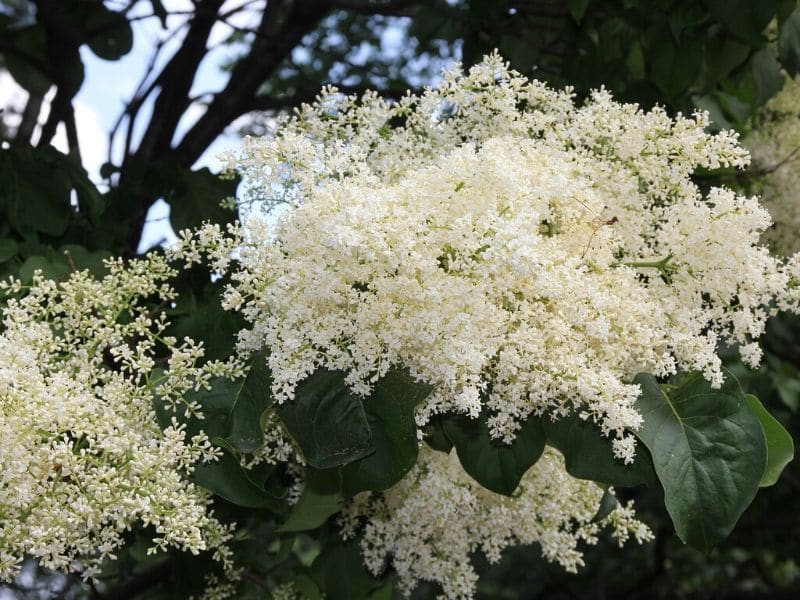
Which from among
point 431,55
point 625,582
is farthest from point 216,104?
point 625,582

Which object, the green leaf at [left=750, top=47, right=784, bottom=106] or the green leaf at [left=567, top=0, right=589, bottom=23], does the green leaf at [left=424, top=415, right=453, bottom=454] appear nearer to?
the green leaf at [left=567, top=0, right=589, bottom=23]

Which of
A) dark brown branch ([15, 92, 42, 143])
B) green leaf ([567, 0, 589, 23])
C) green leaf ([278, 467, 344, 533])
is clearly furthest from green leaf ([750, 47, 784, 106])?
dark brown branch ([15, 92, 42, 143])

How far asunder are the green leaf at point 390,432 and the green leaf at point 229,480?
0.55 feet

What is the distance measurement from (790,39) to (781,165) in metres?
0.50

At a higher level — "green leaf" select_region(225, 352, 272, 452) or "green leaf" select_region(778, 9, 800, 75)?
"green leaf" select_region(778, 9, 800, 75)

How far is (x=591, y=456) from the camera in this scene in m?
1.59

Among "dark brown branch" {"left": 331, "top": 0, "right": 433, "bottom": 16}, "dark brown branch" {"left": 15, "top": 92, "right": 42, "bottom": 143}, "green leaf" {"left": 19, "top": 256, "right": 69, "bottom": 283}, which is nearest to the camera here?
"green leaf" {"left": 19, "top": 256, "right": 69, "bottom": 283}

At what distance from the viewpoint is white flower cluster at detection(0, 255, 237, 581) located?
1310 mm

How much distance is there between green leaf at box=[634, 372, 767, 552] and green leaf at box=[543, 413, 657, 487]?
0.07 metres

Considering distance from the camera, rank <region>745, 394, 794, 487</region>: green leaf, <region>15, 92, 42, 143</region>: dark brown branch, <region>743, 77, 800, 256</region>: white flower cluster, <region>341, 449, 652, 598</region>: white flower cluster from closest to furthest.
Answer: <region>745, 394, 794, 487</region>: green leaf → <region>341, 449, 652, 598</region>: white flower cluster → <region>743, 77, 800, 256</region>: white flower cluster → <region>15, 92, 42, 143</region>: dark brown branch

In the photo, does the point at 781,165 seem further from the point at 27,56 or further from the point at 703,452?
the point at 27,56

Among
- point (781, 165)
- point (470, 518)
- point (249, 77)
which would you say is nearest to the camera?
point (470, 518)

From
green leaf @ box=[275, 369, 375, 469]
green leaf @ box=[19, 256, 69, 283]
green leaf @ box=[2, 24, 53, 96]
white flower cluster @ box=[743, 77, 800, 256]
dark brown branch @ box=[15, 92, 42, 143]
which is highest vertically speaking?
green leaf @ box=[2, 24, 53, 96]

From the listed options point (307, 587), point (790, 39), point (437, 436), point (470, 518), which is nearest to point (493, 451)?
point (437, 436)
